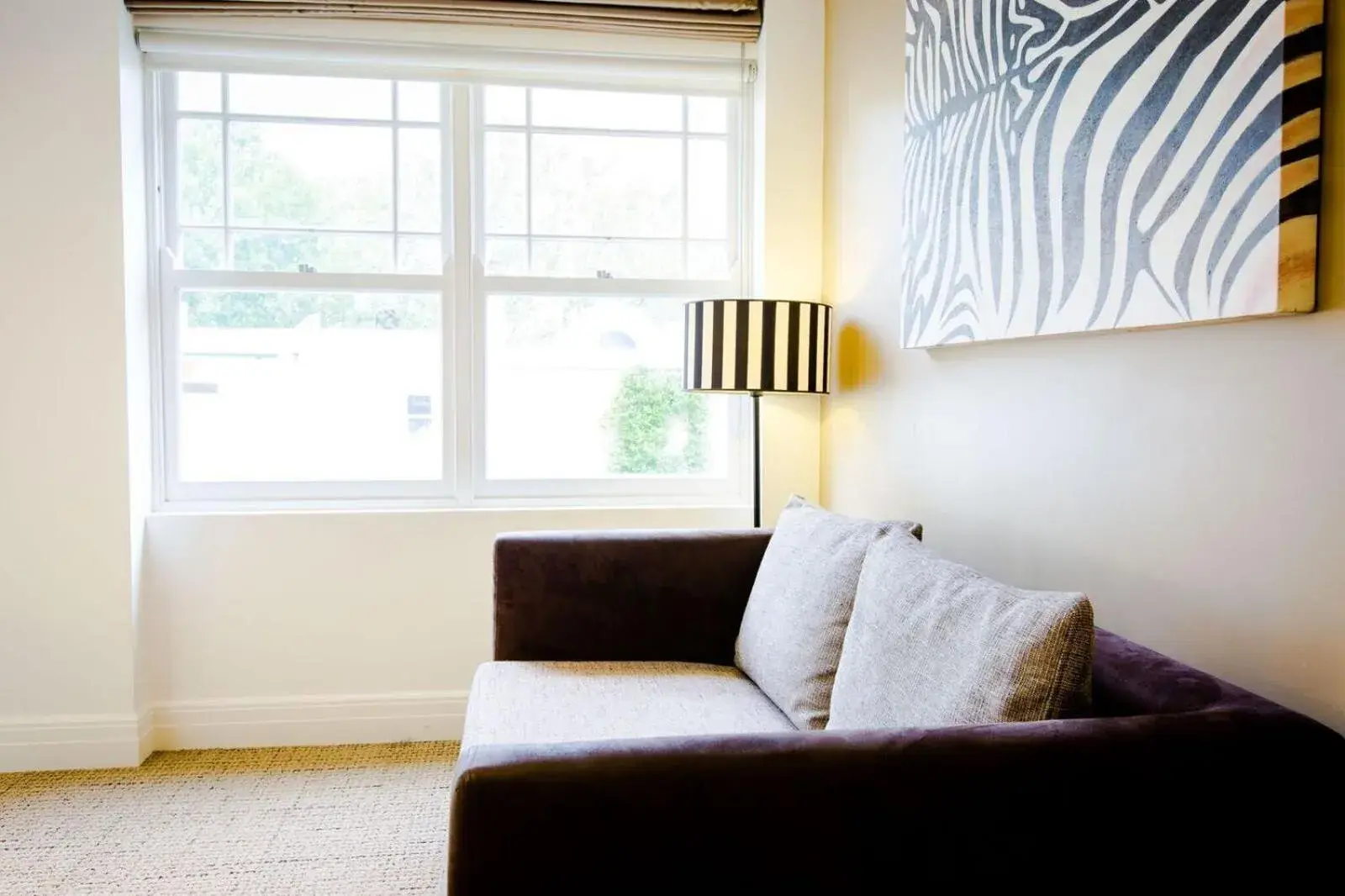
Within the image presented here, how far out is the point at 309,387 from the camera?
9.07ft

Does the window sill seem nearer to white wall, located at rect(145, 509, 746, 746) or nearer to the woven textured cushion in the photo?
white wall, located at rect(145, 509, 746, 746)

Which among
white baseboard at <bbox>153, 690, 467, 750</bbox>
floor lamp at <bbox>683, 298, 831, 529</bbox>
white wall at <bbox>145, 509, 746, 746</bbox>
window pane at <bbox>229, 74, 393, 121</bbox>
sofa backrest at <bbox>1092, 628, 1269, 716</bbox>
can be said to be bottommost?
white baseboard at <bbox>153, 690, 467, 750</bbox>

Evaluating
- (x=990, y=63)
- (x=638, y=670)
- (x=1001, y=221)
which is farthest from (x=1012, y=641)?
(x=990, y=63)

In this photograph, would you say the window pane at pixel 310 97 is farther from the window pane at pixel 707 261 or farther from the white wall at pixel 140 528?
the window pane at pixel 707 261

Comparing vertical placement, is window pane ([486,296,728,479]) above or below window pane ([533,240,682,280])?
below

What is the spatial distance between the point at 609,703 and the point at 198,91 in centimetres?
234

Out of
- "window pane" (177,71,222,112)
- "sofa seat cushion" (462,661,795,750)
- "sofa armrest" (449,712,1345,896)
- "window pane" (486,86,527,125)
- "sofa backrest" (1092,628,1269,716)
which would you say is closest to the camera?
"sofa armrest" (449,712,1345,896)

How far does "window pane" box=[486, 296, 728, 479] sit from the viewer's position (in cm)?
286

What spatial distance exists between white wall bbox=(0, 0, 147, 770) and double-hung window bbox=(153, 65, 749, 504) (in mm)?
227

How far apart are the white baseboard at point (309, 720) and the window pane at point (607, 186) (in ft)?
5.24

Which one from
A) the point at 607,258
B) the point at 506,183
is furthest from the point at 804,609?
the point at 506,183

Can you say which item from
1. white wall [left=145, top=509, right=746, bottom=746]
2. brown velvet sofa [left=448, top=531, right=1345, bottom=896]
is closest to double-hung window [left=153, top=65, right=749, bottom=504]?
white wall [left=145, top=509, right=746, bottom=746]

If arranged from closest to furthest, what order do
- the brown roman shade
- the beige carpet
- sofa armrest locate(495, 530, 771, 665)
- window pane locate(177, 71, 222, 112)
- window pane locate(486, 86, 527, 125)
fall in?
the beige carpet < sofa armrest locate(495, 530, 771, 665) < the brown roman shade < window pane locate(177, 71, 222, 112) < window pane locate(486, 86, 527, 125)

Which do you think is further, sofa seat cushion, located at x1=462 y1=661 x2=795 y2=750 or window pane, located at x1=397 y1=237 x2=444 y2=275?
window pane, located at x1=397 y1=237 x2=444 y2=275
